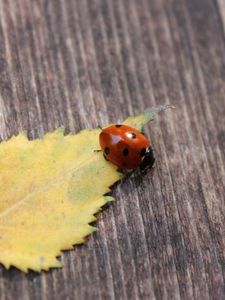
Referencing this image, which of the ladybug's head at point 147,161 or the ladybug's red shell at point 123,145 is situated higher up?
the ladybug's red shell at point 123,145

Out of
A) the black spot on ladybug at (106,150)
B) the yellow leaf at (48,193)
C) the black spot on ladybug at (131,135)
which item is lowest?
the yellow leaf at (48,193)

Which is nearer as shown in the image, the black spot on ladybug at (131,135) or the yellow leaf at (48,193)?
the yellow leaf at (48,193)

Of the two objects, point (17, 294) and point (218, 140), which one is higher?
point (218, 140)

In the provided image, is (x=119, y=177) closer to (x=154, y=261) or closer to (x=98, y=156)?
(x=98, y=156)

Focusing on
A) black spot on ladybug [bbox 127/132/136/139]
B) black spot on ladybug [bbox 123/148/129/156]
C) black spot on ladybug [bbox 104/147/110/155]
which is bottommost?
black spot on ladybug [bbox 104/147/110/155]

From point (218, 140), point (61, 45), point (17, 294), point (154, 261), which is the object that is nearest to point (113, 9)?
point (61, 45)
